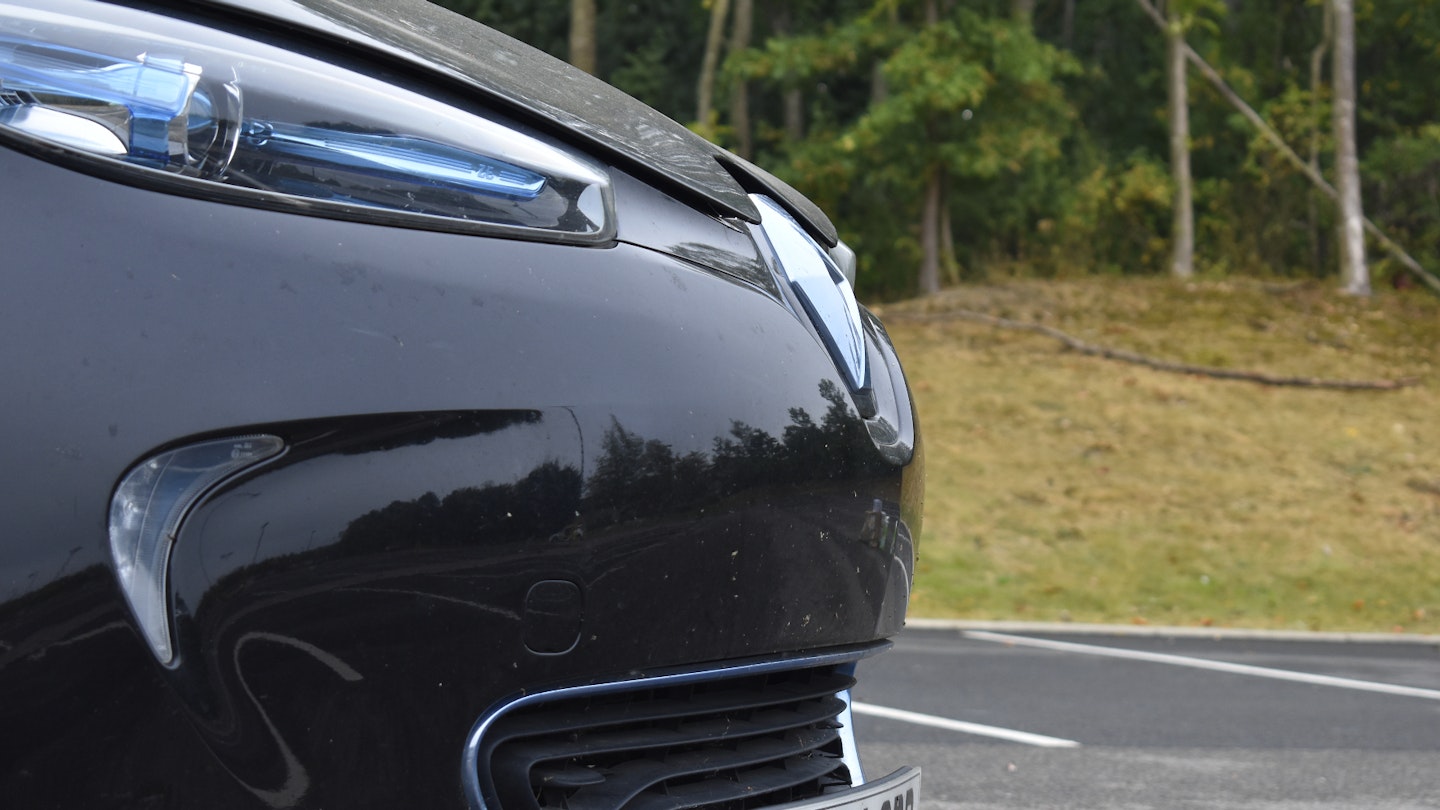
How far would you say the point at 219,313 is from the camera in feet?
3.75

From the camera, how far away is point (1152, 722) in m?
4.88

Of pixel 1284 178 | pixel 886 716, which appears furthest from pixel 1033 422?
pixel 1284 178

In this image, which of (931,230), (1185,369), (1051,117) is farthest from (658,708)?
(1051,117)

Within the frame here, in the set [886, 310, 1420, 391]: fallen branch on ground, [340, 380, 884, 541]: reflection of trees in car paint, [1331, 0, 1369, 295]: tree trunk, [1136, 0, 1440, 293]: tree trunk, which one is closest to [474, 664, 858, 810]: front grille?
[340, 380, 884, 541]: reflection of trees in car paint

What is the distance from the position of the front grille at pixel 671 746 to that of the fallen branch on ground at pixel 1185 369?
39.3 feet

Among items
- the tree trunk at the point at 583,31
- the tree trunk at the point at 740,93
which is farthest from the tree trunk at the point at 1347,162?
the tree trunk at the point at 740,93

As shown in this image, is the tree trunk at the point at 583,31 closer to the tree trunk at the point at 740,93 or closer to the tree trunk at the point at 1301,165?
the tree trunk at the point at 740,93

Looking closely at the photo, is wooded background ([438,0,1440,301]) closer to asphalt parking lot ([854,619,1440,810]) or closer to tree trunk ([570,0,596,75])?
tree trunk ([570,0,596,75])

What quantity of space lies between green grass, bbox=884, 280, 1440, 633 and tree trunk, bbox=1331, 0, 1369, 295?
679mm

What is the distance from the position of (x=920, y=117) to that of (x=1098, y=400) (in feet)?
24.7

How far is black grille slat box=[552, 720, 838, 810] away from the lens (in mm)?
1368

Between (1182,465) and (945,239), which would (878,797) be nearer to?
(1182,465)

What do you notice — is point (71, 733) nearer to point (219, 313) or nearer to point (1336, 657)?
point (219, 313)

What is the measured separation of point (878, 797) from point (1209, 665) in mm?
5223
